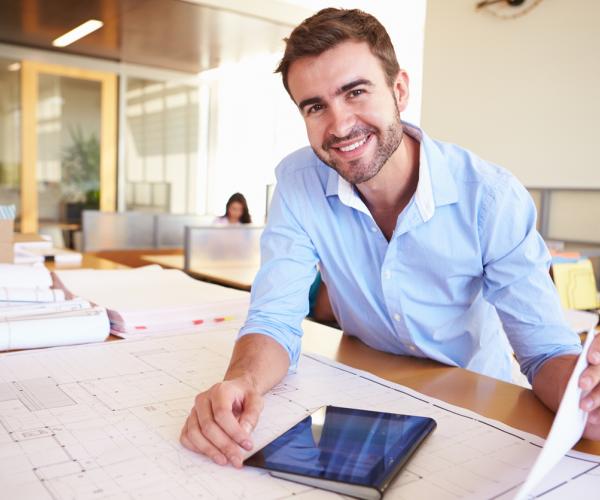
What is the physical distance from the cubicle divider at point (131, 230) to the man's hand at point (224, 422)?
4959 millimetres

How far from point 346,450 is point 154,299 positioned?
0.82m

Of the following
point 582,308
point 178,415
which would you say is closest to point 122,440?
point 178,415

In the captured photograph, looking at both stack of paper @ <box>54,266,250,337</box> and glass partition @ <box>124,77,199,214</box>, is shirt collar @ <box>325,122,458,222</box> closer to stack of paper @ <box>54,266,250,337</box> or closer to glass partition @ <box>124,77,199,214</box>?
stack of paper @ <box>54,266,250,337</box>

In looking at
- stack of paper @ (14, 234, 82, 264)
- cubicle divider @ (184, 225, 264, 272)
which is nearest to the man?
stack of paper @ (14, 234, 82, 264)

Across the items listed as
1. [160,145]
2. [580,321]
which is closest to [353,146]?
[580,321]

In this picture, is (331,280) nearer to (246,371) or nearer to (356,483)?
(246,371)

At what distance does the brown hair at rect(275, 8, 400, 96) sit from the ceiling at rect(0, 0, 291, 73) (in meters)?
4.72

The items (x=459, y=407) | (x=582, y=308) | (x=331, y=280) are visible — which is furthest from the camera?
(x=582, y=308)

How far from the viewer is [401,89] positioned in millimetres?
1279

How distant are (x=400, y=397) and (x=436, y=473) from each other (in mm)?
234

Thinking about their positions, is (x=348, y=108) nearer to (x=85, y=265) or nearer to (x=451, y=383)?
(x=451, y=383)

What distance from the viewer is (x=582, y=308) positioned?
115 inches

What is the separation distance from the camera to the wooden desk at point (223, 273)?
9.83 feet

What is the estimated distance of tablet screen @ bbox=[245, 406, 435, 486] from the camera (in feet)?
2.00
